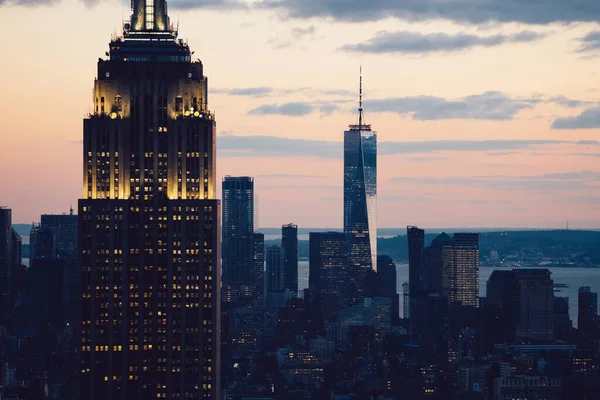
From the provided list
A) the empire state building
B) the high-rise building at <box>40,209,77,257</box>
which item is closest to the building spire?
the empire state building

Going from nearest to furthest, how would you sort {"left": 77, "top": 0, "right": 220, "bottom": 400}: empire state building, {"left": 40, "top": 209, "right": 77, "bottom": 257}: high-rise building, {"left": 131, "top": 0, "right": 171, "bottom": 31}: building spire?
1. {"left": 77, "top": 0, "right": 220, "bottom": 400}: empire state building
2. {"left": 131, "top": 0, "right": 171, "bottom": 31}: building spire
3. {"left": 40, "top": 209, "right": 77, "bottom": 257}: high-rise building

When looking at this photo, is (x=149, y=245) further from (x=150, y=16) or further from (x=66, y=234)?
(x=66, y=234)

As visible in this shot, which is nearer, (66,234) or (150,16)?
(150,16)

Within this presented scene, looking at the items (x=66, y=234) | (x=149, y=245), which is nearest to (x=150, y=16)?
(x=149, y=245)

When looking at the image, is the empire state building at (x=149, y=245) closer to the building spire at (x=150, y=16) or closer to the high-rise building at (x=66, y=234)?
the building spire at (x=150, y=16)

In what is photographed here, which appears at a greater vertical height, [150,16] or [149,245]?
[150,16]

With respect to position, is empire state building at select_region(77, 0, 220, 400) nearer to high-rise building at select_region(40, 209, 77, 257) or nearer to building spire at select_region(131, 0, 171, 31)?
building spire at select_region(131, 0, 171, 31)

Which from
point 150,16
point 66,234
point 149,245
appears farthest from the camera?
point 66,234

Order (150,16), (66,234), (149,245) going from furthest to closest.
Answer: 1. (66,234)
2. (150,16)
3. (149,245)

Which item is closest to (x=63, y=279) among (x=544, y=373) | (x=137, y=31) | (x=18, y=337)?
(x=18, y=337)

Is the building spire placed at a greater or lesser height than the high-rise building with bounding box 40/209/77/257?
greater
